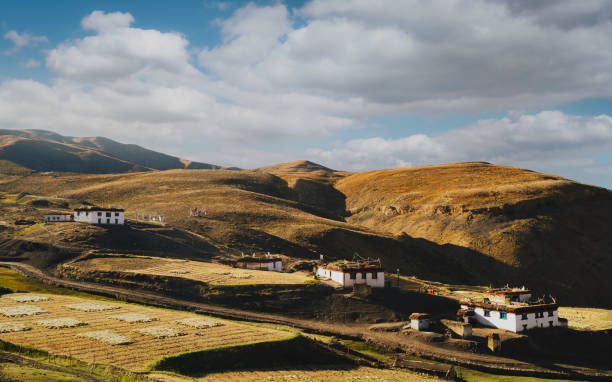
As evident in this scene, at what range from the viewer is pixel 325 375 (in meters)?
37.3

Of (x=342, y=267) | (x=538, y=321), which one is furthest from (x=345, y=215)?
(x=538, y=321)

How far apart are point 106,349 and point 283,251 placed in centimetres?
6024

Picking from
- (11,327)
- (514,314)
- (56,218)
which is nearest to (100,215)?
(56,218)

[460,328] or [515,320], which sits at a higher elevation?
[515,320]

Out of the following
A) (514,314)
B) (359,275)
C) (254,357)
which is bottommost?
(254,357)

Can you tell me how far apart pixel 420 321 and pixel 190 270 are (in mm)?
32378

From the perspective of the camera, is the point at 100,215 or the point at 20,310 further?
the point at 100,215

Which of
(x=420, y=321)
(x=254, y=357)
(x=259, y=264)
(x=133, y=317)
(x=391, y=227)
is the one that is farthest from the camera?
(x=391, y=227)

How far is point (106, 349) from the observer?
34844mm

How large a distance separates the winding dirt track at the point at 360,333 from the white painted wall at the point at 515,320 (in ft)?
21.3

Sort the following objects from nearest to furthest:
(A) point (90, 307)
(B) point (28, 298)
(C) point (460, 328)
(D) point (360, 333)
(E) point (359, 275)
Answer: (A) point (90, 307) → (B) point (28, 298) → (C) point (460, 328) → (D) point (360, 333) → (E) point (359, 275)

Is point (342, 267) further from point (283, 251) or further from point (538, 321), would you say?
point (283, 251)

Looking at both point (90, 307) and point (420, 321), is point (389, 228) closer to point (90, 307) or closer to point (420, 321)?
point (420, 321)

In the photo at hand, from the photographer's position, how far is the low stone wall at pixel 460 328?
165 ft
